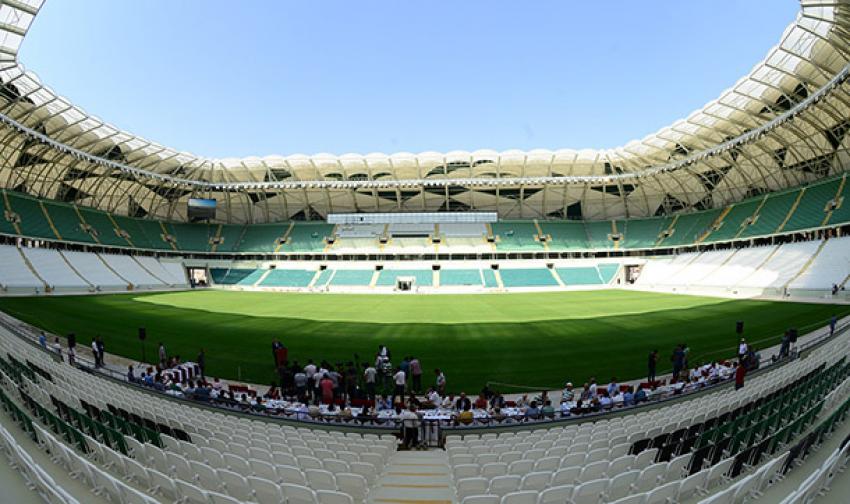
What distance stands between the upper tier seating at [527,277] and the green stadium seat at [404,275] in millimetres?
10180

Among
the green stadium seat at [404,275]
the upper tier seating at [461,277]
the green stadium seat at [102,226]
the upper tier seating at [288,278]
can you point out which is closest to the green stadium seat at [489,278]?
the upper tier seating at [461,277]

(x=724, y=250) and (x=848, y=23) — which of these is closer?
(x=848, y=23)

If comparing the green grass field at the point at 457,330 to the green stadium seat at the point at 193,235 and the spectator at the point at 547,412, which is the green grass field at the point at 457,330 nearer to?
the spectator at the point at 547,412

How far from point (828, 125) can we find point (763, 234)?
11.8 meters

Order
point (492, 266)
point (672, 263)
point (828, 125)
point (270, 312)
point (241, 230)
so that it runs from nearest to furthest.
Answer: point (270, 312)
point (828, 125)
point (672, 263)
point (492, 266)
point (241, 230)

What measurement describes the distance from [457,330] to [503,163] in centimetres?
3560

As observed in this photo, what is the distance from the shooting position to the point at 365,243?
65625 millimetres

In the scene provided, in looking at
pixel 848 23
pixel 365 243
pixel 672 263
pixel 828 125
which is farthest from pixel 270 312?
pixel 828 125

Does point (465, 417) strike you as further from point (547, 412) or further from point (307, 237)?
point (307, 237)

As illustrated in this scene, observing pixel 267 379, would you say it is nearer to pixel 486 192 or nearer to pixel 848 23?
pixel 848 23

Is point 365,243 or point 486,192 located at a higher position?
point 486,192

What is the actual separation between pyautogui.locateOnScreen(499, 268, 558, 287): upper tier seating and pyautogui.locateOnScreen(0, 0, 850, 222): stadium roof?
40.8 feet

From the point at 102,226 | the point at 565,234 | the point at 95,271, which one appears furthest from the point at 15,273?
the point at 565,234

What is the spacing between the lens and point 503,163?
180ft
